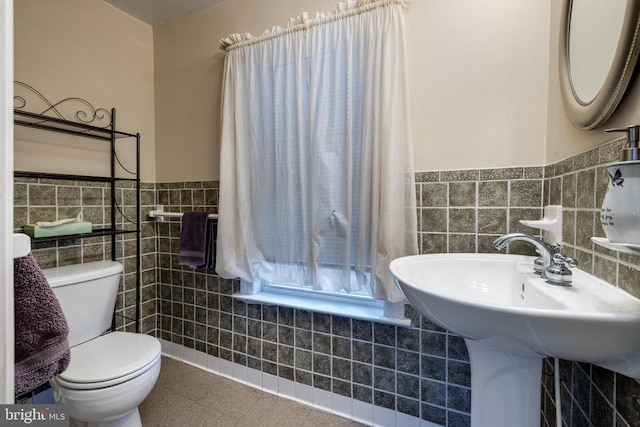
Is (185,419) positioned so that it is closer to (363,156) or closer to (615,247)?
(363,156)

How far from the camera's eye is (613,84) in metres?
0.62

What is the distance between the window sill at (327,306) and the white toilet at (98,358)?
54cm

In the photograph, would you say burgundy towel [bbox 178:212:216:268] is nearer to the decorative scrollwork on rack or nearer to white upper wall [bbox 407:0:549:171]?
the decorative scrollwork on rack

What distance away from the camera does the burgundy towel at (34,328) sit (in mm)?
595

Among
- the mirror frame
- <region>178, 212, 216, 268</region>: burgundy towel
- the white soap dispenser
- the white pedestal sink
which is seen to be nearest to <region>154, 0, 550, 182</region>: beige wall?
the mirror frame

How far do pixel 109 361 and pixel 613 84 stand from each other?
77.8 inches

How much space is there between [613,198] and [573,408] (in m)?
0.80

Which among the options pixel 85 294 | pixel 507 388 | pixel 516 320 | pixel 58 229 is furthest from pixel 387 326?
pixel 58 229

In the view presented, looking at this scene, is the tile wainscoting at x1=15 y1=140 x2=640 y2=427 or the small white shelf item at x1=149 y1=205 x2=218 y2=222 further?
the small white shelf item at x1=149 y1=205 x2=218 y2=222

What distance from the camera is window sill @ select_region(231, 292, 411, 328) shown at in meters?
1.29

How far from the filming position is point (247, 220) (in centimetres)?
152

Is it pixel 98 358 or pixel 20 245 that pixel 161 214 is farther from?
pixel 20 245

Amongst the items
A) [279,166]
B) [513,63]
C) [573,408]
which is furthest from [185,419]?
[513,63]

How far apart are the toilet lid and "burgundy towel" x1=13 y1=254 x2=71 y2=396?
0.50 m
